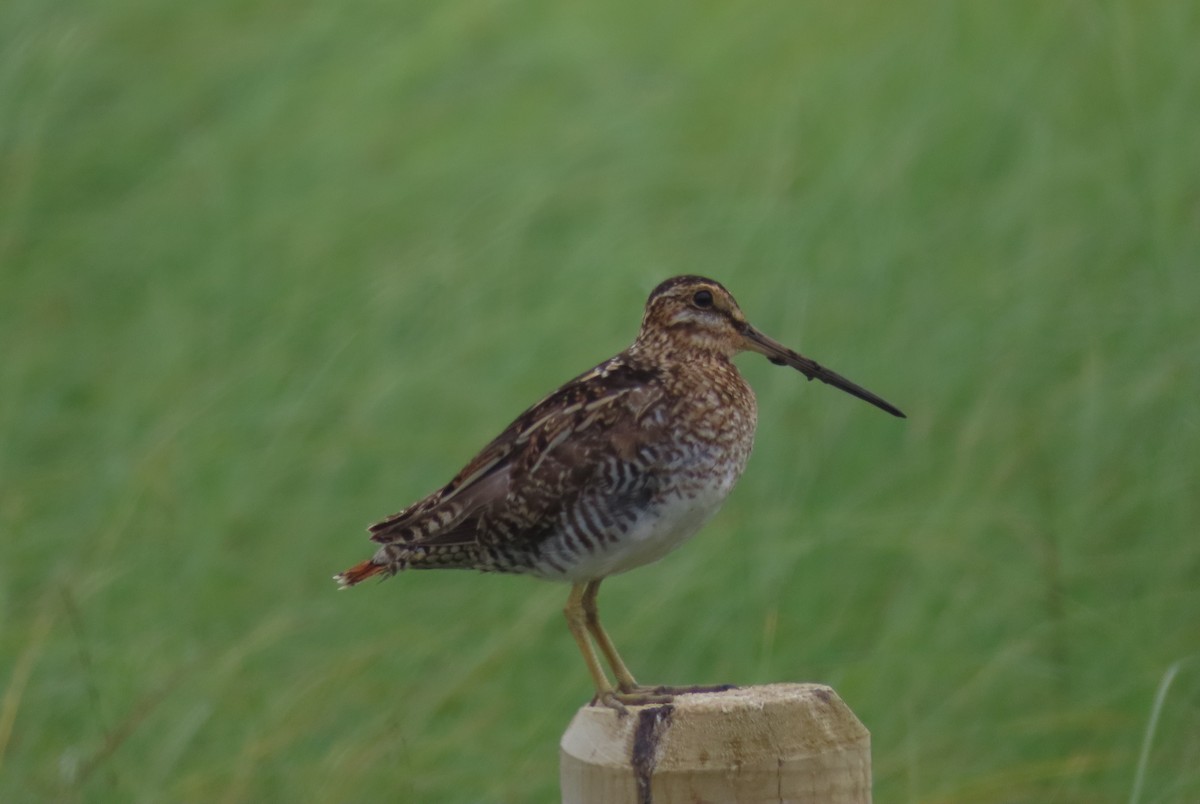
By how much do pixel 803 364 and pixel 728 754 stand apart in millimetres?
1185

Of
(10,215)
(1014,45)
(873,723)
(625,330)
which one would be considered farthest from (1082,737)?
(10,215)

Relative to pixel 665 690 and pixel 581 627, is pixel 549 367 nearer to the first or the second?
pixel 581 627

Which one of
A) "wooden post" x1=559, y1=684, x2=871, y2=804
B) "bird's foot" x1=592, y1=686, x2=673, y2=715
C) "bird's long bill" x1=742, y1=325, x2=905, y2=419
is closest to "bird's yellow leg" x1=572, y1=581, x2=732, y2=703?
"bird's foot" x1=592, y1=686, x2=673, y2=715

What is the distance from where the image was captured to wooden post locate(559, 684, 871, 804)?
2197mm

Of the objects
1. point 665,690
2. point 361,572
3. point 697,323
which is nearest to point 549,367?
point 697,323

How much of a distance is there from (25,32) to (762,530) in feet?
11.7

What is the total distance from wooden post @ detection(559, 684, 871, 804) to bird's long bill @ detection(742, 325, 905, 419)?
2.57ft

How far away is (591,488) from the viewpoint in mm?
3240

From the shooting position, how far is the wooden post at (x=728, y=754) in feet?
7.21

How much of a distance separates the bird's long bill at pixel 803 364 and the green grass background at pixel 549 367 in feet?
3.21

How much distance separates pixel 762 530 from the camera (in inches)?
187

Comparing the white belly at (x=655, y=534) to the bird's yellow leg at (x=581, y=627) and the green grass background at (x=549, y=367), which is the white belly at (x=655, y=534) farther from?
the green grass background at (x=549, y=367)

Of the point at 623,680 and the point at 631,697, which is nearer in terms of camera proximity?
the point at 631,697

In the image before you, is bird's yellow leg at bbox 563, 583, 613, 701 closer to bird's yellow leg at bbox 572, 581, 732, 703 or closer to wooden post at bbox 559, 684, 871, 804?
bird's yellow leg at bbox 572, 581, 732, 703
